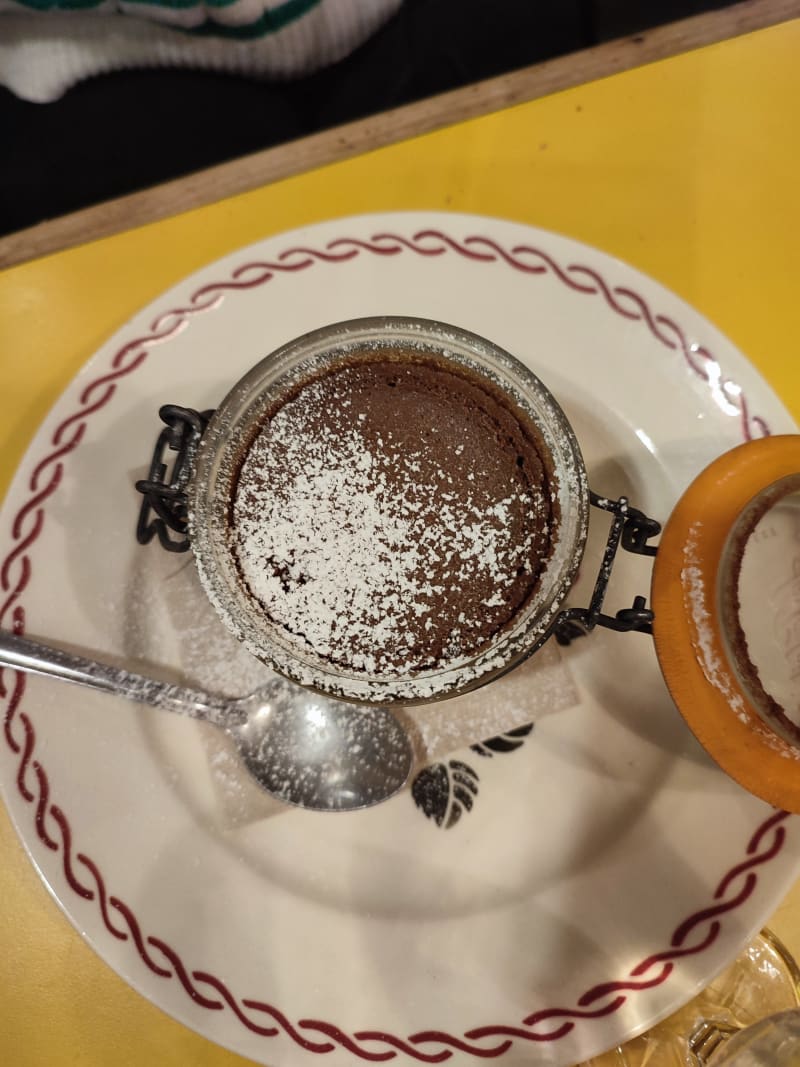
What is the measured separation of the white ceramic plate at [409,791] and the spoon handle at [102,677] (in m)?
0.03

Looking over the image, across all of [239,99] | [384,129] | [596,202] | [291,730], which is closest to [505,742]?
[291,730]

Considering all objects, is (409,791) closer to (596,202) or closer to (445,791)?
(445,791)

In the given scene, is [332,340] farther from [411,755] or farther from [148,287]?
[411,755]

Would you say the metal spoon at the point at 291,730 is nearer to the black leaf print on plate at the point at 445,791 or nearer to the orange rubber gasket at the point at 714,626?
the black leaf print on plate at the point at 445,791

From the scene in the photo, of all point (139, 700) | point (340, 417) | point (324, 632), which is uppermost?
point (340, 417)

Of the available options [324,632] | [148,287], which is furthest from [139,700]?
[148,287]

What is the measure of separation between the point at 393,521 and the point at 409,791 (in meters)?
0.36

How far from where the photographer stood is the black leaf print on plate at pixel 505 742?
1017mm

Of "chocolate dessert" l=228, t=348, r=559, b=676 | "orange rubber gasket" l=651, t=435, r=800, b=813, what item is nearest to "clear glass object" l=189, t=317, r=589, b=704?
"chocolate dessert" l=228, t=348, r=559, b=676

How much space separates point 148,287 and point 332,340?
0.37 m

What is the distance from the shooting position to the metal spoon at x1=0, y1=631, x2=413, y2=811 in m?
0.98

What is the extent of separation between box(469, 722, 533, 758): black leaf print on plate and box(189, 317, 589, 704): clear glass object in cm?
17

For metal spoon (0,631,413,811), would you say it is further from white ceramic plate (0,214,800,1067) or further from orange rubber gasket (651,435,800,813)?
orange rubber gasket (651,435,800,813)

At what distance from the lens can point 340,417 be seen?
986 mm
